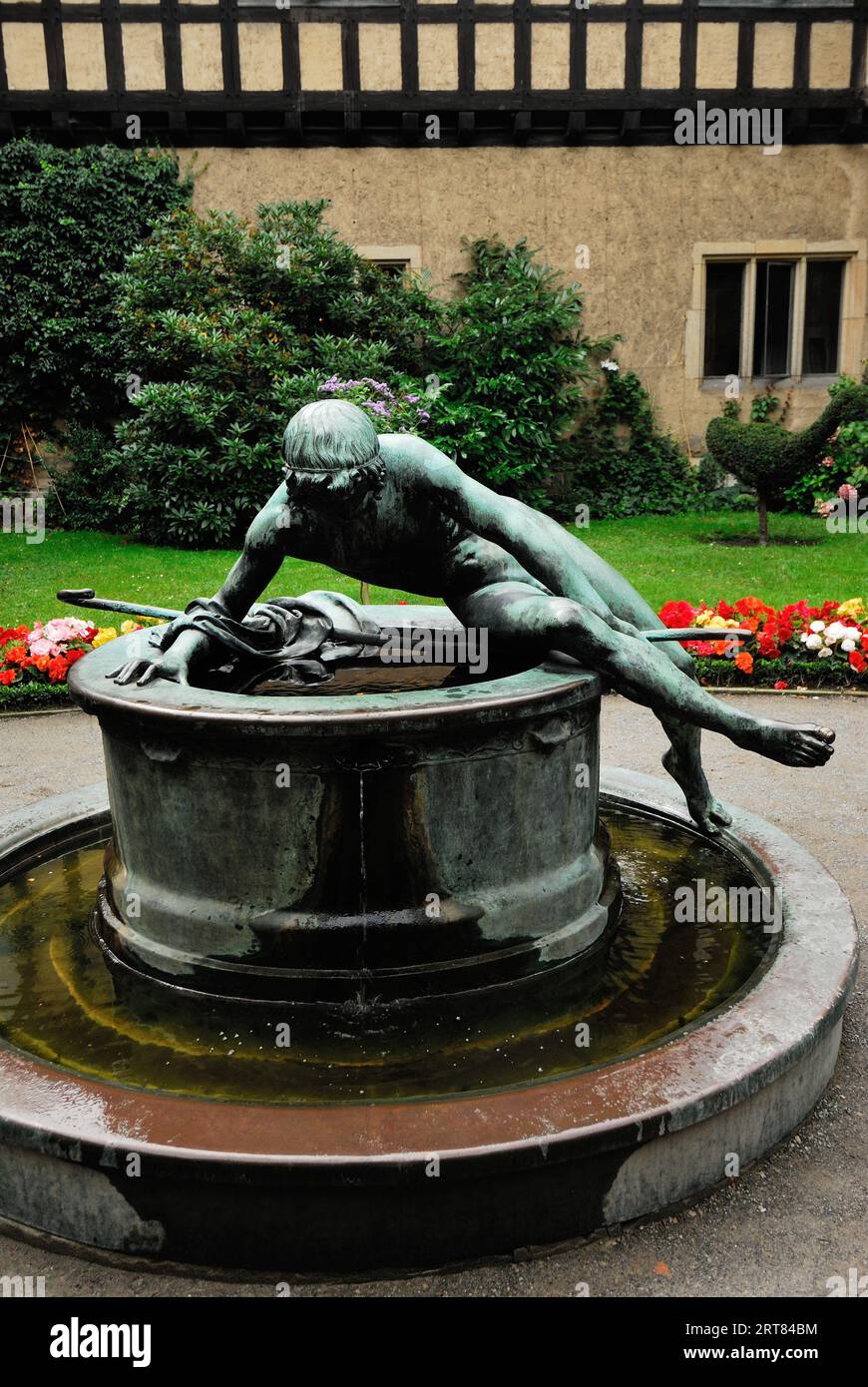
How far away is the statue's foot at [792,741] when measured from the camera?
3.44 m

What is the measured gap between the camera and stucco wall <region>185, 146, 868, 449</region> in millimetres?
15070

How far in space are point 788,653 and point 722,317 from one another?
33.2 feet

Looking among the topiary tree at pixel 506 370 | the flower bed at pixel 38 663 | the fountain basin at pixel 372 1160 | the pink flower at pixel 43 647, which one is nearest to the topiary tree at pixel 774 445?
the topiary tree at pixel 506 370

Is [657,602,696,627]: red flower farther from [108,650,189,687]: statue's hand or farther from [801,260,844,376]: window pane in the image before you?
[801,260,844,376]: window pane

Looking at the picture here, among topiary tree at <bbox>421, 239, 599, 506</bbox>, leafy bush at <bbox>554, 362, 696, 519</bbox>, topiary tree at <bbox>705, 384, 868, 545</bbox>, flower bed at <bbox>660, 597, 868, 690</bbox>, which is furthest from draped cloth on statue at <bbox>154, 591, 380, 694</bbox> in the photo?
leafy bush at <bbox>554, 362, 696, 519</bbox>

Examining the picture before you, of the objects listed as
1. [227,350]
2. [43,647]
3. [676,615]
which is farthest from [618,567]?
[43,647]

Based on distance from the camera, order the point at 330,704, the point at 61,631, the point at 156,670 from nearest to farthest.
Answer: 1. the point at 330,704
2. the point at 156,670
3. the point at 61,631

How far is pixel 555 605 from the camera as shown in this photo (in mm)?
3508

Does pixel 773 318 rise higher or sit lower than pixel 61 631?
higher

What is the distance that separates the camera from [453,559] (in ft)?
12.6

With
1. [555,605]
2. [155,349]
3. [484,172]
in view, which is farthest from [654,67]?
[555,605]

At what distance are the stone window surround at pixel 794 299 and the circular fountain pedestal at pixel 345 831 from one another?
1386 centimetres

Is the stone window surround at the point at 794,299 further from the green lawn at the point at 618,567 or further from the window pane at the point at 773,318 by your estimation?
the green lawn at the point at 618,567

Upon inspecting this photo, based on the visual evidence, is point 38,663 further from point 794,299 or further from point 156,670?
point 794,299
